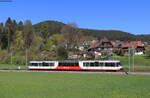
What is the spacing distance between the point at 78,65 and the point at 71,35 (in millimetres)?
45797

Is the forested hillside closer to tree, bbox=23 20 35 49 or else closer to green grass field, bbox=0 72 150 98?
tree, bbox=23 20 35 49

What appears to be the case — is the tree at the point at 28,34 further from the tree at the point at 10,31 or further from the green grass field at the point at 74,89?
the green grass field at the point at 74,89

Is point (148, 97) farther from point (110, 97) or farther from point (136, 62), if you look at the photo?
point (136, 62)

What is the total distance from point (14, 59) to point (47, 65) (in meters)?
35.3

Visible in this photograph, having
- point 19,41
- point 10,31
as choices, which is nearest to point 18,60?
point 19,41

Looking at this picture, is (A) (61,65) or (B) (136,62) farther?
(B) (136,62)

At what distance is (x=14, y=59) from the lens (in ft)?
326

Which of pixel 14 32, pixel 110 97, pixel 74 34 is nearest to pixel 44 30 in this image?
pixel 14 32

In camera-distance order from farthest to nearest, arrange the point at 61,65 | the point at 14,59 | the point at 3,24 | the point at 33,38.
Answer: the point at 3,24
the point at 33,38
the point at 14,59
the point at 61,65

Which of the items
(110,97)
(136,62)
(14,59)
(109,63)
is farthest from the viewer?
(14,59)

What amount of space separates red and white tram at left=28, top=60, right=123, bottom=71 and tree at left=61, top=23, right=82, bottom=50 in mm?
40828

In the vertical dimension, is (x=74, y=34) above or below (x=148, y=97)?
above

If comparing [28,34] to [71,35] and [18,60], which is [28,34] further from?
[18,60]

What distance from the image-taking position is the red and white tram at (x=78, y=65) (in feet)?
200
